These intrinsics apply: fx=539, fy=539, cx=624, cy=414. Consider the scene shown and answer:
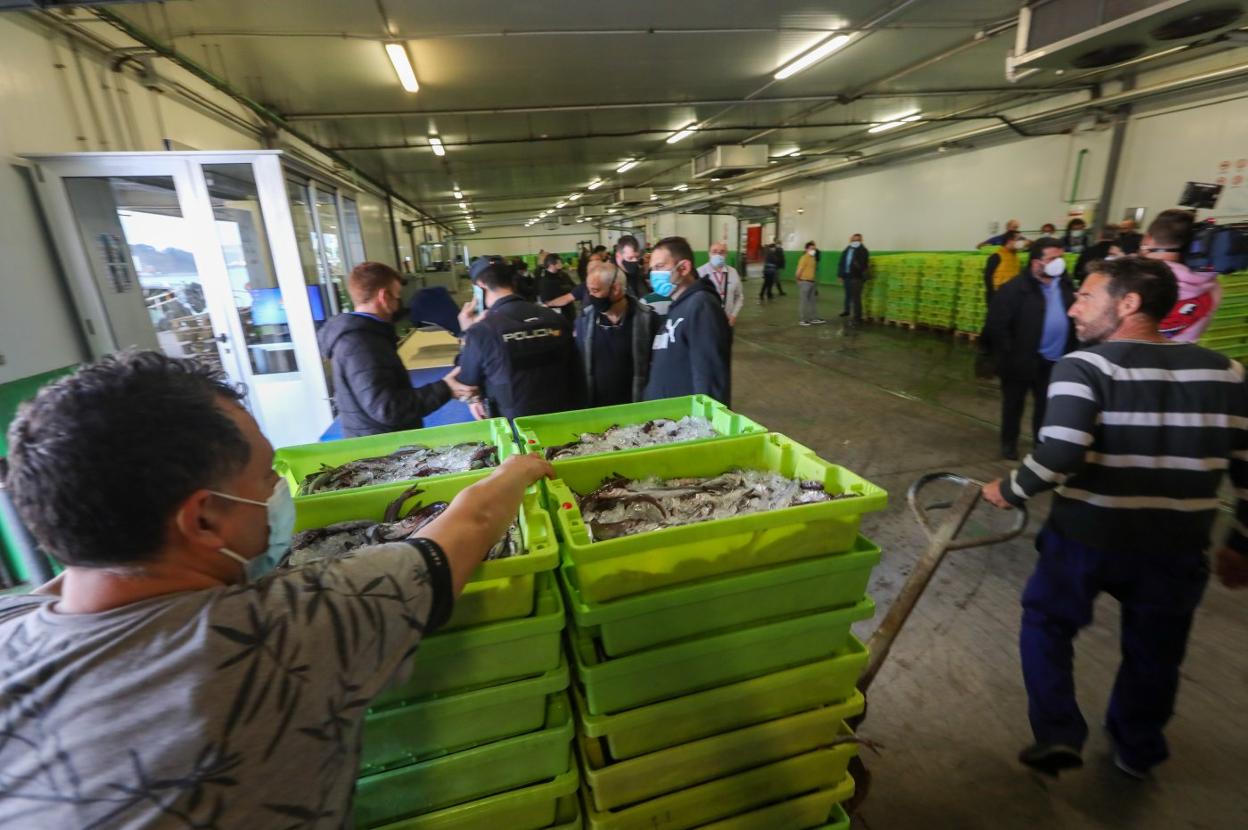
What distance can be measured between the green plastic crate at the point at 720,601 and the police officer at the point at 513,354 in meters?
1.81

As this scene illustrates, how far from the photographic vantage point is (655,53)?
589cm

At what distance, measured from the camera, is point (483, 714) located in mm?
1148

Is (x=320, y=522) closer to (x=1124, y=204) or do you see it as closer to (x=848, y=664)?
(x=848, y=664)

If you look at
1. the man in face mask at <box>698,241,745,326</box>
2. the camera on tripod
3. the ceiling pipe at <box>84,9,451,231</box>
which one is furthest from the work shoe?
the ceiling pipe at <box>84,9,451,231</box>

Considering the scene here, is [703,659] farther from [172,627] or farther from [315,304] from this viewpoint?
[315,304]

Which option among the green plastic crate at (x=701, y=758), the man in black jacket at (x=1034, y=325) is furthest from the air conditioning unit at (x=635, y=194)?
the green plastic crate at (x=701, y=758)

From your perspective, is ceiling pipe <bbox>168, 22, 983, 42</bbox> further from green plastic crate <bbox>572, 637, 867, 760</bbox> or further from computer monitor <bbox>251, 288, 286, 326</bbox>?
green plastic crate <bbox>572, 637, 867, 760</bbox>

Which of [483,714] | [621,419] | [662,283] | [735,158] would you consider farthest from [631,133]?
[483,714]

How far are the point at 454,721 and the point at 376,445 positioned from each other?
101 cm

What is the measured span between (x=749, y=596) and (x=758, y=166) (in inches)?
464

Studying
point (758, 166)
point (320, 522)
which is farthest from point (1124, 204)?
point (320, 522)

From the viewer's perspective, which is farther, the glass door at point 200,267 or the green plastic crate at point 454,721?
the glass door at point 200,267

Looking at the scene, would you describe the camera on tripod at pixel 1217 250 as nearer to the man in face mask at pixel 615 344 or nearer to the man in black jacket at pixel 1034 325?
the man in black jacket at pixel 1034 325

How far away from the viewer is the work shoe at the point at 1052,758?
1.81m
